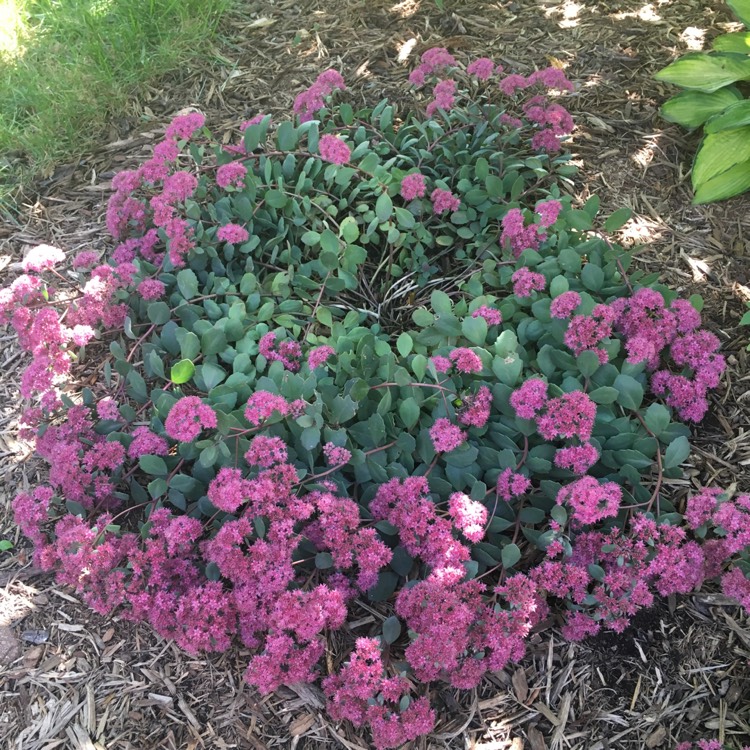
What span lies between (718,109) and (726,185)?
15.3 inches

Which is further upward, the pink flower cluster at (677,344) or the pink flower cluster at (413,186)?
the pink flower cluster at (413,186)

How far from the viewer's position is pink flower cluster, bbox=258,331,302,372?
2141 mm

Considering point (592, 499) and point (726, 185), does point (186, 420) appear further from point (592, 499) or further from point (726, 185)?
point (726, 185)

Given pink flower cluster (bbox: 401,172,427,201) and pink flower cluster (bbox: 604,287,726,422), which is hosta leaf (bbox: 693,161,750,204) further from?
pink flower cluster (bbox: 401,172,427,201)

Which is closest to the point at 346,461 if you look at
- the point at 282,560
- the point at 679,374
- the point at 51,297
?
the point at 282,560

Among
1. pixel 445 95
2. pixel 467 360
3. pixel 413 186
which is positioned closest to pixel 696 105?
pixel 445 95

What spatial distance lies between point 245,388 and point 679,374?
4.31ft

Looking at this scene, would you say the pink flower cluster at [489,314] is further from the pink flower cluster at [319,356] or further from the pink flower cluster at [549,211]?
the pink flower cluster at [319,356]

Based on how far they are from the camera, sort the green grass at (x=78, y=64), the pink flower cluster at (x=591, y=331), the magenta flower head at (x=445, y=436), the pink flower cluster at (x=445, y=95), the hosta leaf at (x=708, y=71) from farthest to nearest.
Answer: the green grass at (x=78, y=64)
the hosta leaf at (x=708, y=71)
the pink flower cluster at (x=445, y=95)
the pink flower cluster at (x=591, y=331)
the magenta flower head at (x=445, y=436)

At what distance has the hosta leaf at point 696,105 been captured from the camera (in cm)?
289

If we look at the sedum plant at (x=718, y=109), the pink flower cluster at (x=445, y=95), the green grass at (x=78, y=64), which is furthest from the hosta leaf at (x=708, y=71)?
the green grass at (x=78, y=64)

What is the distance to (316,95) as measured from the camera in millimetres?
2727

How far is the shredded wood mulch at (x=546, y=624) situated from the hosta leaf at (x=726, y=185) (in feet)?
0.24

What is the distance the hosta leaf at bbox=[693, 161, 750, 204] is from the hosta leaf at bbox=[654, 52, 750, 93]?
378 millimetres
